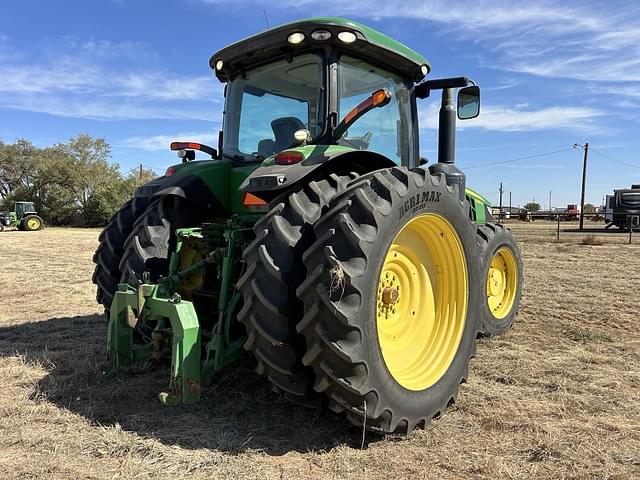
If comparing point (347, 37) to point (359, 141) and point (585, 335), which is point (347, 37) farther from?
point (585, 335)

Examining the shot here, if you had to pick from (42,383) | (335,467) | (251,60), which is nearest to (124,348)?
(42,383)

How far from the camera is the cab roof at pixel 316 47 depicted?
3.14m

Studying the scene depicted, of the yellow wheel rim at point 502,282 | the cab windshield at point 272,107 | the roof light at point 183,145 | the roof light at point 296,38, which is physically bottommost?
the yellow wheel rim at point 502,282

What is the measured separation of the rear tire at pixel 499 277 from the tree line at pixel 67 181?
37.6 metres

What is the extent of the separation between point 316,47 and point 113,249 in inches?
87.7

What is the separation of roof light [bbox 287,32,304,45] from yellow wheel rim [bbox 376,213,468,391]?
1.34m

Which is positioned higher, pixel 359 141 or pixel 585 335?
pixel 359 141

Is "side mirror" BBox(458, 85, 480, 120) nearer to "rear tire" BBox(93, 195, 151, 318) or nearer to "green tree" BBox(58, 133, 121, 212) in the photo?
"rear tire" BBox(93, 195, 151, 318)

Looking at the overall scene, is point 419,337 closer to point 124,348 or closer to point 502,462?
point 502,462

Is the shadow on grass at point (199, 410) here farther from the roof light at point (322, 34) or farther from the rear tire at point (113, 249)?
the roof light at point (322, 34)

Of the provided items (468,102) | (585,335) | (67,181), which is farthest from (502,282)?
(67,181)

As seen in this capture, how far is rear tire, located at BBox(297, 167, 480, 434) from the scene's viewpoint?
2.34 m

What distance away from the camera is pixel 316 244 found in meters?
2.39

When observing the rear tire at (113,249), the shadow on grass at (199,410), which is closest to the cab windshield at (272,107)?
the rear tire at (113,249)
